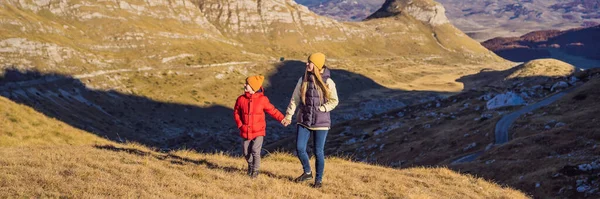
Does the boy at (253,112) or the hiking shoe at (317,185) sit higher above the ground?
the boy at (253,112)

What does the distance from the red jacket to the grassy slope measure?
1.54 metres

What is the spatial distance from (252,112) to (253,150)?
125cm

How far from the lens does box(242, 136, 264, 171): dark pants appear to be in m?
14.7

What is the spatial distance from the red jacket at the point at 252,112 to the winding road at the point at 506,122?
2495 centimetres

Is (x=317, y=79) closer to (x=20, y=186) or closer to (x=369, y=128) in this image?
(x=20, y=186)

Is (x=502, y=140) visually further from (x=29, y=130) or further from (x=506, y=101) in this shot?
(x=29, y=130)

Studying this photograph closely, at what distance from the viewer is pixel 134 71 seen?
320ft

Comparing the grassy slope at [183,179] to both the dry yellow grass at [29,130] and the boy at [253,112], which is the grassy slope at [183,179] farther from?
the dry yellow grass at [29,130]

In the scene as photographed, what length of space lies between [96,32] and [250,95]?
111086mm

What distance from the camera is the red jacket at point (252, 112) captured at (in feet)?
47.1

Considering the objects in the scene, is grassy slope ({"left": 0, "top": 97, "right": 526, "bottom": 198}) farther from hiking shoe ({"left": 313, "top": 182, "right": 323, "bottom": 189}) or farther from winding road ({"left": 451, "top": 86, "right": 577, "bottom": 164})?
winding road ({"left": 451, "top": 86, "right": 577, "bottom": 164})

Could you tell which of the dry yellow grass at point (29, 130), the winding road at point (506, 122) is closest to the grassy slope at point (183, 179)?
the dry yellow grass at point (29, 130)

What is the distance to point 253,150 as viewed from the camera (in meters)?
14.8

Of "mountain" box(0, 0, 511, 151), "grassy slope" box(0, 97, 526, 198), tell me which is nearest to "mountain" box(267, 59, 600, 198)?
"grassy slope" box(0, 97, 526, 198)
